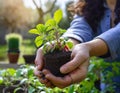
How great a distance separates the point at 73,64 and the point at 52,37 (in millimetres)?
140

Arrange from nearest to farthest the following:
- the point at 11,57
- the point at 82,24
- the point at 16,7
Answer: the point at 82,24 < the point at 11,57 < the point at 16,7

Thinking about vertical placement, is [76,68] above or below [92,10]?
below

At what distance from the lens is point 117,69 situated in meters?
1.30

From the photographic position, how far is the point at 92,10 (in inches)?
52.5

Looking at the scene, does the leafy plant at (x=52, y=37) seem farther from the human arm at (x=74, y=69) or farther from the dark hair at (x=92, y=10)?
the dark hair at (x=92, y=10)

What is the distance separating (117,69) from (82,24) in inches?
8.1

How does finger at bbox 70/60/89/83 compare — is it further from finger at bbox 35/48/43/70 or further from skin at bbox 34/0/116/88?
finger at bbox 35/48/43/70

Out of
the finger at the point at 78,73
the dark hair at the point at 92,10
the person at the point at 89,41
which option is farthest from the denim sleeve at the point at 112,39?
the dark hair at the point at 92,10

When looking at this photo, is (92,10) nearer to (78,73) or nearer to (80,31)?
(80,31)

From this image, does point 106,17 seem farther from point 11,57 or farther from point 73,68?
point 11,57

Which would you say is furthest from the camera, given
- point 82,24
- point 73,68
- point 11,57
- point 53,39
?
point 11,57

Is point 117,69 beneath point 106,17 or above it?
beneath

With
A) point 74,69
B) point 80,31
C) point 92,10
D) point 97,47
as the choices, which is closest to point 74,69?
point 74,69

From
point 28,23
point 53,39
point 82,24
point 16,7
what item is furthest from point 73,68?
point 28,23
